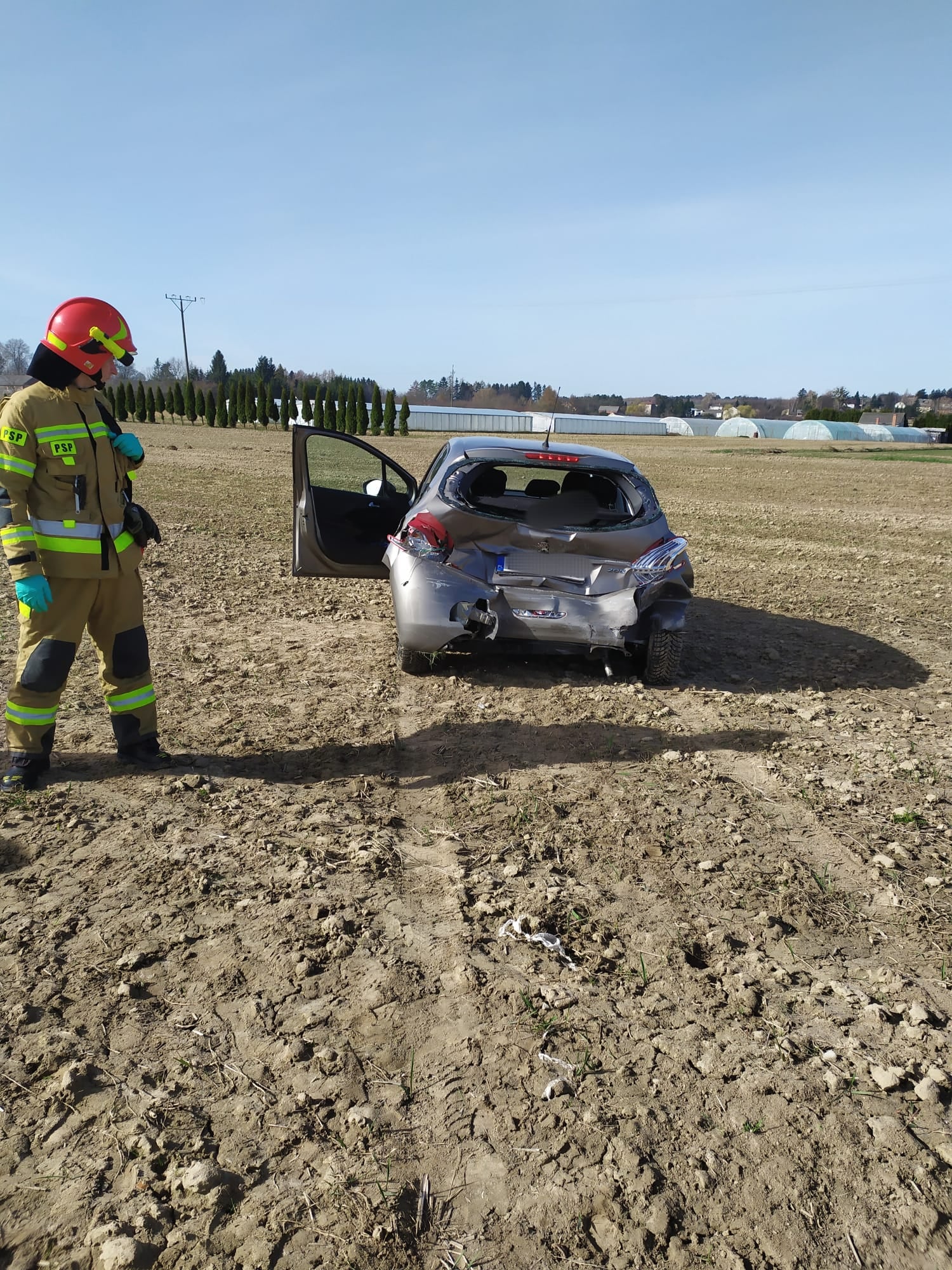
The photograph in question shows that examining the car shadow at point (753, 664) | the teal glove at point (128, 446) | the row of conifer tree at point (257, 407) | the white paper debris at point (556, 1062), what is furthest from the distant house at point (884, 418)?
the white paper debris at point (556, 1062)

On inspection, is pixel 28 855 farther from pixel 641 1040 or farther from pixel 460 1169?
pixel 641 1040

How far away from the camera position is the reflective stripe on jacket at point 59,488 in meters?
3.87

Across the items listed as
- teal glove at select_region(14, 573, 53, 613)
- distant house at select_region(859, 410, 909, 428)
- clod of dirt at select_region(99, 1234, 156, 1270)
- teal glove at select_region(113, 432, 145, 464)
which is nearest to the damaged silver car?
teal glove at select_region(113, 432, 145, 464)

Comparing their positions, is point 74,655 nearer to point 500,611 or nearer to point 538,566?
point 500,611

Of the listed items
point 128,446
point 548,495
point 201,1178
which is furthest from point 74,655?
point 548,495

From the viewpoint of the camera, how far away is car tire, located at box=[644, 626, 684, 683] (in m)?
5.89

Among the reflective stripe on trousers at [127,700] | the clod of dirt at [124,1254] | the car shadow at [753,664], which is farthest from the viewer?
the car shadow at [753,664]

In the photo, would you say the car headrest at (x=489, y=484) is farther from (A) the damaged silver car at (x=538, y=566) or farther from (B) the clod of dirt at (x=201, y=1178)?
(B) the clod of dirt at (x=201, y=1178)

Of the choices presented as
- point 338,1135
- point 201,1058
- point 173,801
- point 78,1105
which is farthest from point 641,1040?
point 173,801

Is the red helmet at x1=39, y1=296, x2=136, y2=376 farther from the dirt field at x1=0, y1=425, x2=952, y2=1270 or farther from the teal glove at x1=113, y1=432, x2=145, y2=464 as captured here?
the dirt field at x1=0, y1=425, x2=952, y2=1270

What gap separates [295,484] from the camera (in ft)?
22.6

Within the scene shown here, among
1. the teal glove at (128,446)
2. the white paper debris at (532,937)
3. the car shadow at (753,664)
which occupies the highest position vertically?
the teal glove at (128,446)

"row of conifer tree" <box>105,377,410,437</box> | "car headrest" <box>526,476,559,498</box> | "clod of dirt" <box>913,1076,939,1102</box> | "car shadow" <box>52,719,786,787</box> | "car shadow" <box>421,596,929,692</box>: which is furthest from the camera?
"row of conifer tree" <box>105,377,410,437</box>

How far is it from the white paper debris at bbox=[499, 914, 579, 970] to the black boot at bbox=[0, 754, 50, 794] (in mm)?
2369
